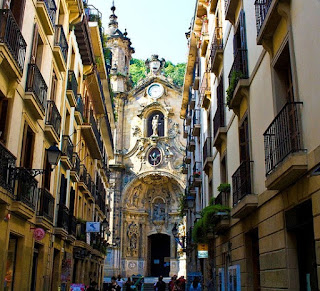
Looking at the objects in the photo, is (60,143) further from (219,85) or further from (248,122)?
(248,122)

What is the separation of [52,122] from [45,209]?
311 cm

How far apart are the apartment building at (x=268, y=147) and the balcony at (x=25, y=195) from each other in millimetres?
5569

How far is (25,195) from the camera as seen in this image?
486 inches

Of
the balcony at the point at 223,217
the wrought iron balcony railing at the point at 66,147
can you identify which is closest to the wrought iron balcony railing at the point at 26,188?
the wrought iron balcony railing at the point at 66,147

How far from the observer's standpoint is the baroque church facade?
145ft

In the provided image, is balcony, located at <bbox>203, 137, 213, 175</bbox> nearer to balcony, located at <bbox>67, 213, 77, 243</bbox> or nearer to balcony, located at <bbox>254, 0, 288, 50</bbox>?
balcony, located at <bbox>67, 213, 77, 243</bbox>

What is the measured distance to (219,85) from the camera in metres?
16.8

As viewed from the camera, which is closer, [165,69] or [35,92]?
[35,92]

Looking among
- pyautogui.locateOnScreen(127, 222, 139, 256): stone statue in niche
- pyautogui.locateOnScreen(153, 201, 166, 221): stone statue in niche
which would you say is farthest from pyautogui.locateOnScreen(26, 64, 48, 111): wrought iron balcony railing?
pyautogui.locateOnScreen(153, 201, 166, 221): stone statue in niche

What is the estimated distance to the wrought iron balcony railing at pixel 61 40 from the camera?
1666 centimetres

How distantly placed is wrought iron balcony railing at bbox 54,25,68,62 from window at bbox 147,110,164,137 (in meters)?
28.4

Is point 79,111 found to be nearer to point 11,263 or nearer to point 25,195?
point 25,195

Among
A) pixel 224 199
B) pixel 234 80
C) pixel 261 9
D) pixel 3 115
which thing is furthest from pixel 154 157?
pixel 261 9

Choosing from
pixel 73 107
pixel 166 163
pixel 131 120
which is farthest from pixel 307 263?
pixel 131 120
